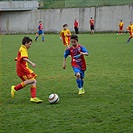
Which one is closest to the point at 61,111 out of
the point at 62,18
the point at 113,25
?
the point at 113,25

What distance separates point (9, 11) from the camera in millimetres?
49875

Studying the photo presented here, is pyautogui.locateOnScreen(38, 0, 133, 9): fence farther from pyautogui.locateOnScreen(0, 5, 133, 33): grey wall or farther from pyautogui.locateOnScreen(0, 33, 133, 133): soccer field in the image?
pyautogui.locateOnScreen(0, 33, 133, 133): soccer field

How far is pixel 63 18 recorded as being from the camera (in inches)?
1847

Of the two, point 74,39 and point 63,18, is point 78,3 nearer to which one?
point 63,18

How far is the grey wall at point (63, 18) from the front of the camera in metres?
42.9

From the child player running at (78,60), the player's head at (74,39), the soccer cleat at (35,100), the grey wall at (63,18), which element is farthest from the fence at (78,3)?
the soccer cleat at (35,100)

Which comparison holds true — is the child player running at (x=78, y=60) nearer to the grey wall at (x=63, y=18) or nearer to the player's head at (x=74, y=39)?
the player's head at (x=74, y=39)

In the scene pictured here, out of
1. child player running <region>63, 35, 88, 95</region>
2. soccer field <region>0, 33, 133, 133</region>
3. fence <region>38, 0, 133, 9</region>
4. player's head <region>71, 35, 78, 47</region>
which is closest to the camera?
soccer field <region>0, 33, 133, 133</region>

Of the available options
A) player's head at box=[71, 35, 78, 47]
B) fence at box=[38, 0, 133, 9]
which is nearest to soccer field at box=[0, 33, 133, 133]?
player's head at box=[71, 35, 78, 47]

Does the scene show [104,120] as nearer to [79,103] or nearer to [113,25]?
[79,103]

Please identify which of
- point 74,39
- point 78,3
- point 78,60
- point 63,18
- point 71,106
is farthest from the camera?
point 78,3

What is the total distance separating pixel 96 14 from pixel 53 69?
104ft

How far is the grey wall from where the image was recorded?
141 feet

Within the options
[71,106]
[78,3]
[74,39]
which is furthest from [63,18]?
[71,106]
